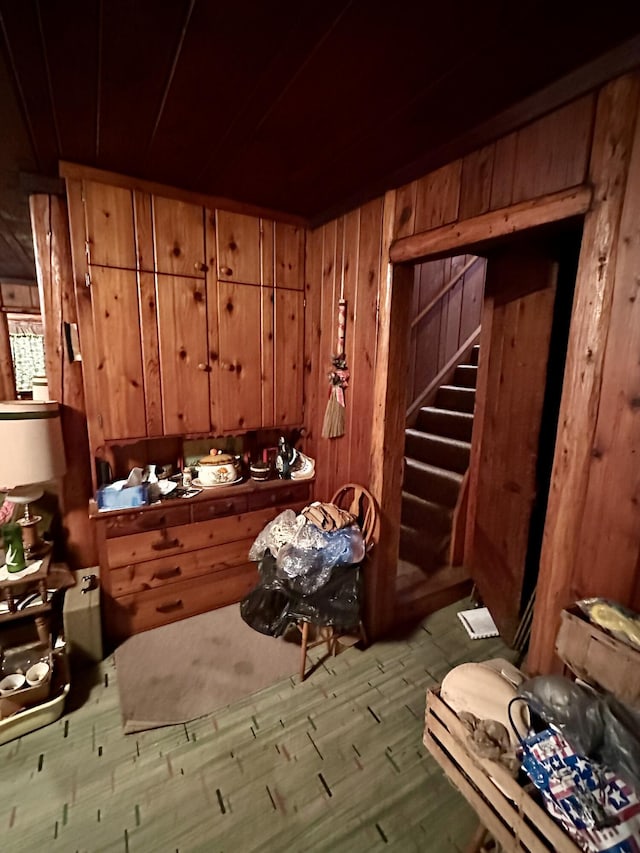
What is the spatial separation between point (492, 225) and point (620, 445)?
2.79 feet

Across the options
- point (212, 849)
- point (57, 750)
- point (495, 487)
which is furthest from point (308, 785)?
point (495, 487)

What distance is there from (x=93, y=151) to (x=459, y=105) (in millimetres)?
1427

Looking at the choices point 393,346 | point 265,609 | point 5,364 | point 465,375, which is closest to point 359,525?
point 265,609

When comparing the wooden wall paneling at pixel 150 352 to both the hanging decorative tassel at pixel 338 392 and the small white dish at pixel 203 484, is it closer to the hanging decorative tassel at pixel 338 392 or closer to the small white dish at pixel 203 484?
the small white dish at pixel 203 484

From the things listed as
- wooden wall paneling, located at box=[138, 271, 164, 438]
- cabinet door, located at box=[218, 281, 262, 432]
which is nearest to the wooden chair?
cabinet door, located at box=[218, 281, 262, 432]

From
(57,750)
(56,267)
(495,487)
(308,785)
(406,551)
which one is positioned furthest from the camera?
(406,551)

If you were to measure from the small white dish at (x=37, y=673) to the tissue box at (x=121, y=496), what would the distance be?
71 cm

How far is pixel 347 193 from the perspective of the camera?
6.38 ft

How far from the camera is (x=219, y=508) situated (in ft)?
7.25

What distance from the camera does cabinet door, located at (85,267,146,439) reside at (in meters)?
1.87

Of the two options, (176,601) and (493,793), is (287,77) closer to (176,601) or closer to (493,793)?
(493,793)

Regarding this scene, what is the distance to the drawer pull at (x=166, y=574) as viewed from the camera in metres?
2.09

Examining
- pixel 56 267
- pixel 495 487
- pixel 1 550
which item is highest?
pixel 56 267

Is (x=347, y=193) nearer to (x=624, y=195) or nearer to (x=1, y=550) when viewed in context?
(x=624, y=195)
